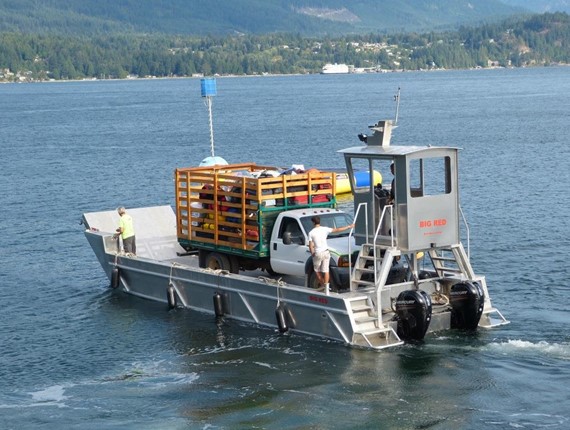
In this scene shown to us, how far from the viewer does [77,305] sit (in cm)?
3027

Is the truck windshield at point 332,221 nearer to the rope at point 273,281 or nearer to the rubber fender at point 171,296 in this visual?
the rope at point 273,281

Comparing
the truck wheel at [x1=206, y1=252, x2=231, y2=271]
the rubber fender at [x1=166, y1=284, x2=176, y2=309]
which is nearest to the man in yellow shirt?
the rubber fender at [x1=166, y1=284, x2=176, y2=309]

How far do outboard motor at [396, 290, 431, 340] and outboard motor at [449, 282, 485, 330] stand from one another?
3.15 feet

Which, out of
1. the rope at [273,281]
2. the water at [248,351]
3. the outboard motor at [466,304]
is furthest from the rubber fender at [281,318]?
the outboard motor at [466,304]

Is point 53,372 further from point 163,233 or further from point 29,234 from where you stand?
point 29,234

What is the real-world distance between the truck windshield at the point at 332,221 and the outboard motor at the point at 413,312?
2.91m

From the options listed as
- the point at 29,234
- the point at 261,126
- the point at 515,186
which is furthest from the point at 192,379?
the point at 261,126

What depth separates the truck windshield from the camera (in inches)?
1027

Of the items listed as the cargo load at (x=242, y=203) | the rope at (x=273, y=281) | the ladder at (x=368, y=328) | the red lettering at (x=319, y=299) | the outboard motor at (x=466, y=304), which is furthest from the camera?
the cargo load at (x=242, y=203)

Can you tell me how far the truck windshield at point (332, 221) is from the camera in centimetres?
2608

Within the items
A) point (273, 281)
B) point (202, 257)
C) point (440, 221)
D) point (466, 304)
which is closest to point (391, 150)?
point (440, 221)

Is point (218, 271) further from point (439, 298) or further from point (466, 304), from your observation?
point (466, 304)

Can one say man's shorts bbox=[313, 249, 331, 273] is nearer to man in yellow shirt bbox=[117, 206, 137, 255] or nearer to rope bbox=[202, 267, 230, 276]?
rope bbox=[202, 267, 230, 276]

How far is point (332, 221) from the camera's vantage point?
26.2 m
